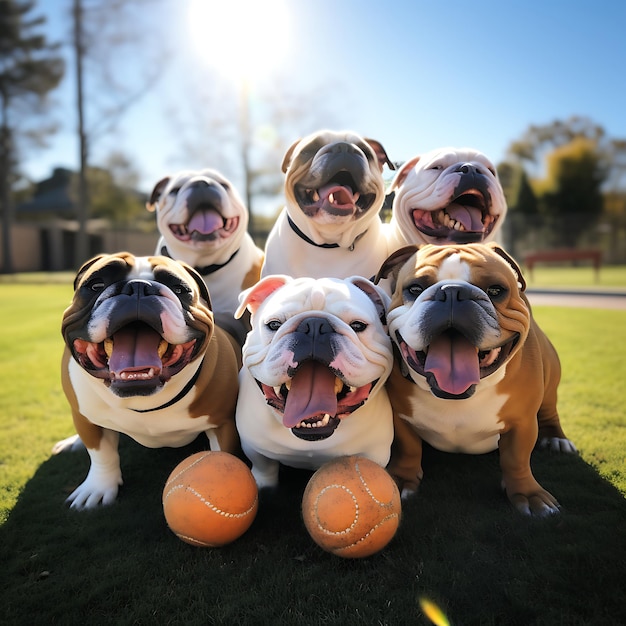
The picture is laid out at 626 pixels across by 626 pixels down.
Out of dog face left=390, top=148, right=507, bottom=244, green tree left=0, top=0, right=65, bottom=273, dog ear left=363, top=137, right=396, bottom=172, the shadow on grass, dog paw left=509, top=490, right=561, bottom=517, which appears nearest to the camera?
the shadow on grass

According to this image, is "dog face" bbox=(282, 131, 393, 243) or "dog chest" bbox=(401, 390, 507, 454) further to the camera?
"dog face" bbox=(282, 131, 393, 243)

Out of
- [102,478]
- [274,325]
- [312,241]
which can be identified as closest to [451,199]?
[312,241]

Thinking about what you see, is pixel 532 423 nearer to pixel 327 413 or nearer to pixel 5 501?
pixel 327 413

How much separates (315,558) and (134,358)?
1.19 m

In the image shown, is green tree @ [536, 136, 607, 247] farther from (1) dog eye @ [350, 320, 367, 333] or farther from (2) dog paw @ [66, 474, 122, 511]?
(2) dog paw @ [66, 474, 122, 511]

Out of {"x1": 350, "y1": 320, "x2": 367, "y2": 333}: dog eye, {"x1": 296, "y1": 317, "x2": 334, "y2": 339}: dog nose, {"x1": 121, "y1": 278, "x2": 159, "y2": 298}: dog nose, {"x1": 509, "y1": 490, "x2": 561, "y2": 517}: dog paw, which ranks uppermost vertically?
{"x1": 121, "y1": 278, "x2": 159, "y2": 298}: dog nose

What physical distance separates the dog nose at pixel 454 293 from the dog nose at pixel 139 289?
1264 millimetres

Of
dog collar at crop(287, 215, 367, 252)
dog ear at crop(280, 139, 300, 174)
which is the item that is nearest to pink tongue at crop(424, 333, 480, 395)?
dog collar at crop(287, 215, 367, 252)

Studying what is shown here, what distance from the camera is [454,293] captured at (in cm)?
228

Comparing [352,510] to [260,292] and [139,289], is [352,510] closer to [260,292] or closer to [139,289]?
[260,292]

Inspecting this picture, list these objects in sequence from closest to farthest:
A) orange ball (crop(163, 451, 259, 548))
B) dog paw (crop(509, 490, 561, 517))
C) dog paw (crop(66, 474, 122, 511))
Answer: orange ball (crop(163, 451, 259, 548)) < dog paw (crop(509, 490, 561, 517)) < dog paw (crop(66, 474, 122, 511))

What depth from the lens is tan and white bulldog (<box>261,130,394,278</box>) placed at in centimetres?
345

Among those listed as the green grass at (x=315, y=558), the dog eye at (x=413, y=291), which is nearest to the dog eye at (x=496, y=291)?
the dog eye at (x=413, y=291)

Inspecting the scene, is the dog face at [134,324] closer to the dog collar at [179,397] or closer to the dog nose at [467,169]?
the dog collar at [179,397]
